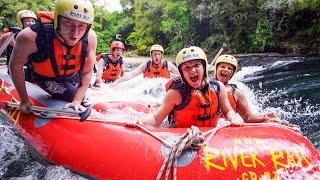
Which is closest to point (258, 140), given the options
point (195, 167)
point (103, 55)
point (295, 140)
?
point (295, 140)

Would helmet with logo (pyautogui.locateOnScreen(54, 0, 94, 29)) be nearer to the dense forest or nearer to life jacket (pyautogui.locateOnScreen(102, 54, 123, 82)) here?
life jacket (pyautogui.locateOnScreen(102, 54, 123, 82))

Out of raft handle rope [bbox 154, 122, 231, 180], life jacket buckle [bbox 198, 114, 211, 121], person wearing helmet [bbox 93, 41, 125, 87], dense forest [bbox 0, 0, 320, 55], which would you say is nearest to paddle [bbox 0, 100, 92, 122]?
raft handle rope [bbox 154, 122, 231, 180]

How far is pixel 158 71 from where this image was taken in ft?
26.7

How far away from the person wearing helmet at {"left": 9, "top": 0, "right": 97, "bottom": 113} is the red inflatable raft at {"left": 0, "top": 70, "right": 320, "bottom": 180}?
0.41m

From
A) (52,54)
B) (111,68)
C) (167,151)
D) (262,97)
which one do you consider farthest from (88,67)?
(262,97)

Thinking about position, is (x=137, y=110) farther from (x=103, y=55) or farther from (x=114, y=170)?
(x=103, y=55)

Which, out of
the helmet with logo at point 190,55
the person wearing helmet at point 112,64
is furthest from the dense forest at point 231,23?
the helmet with logo at point 190,55

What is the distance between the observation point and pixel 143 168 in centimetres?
272

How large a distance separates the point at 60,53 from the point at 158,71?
4.69m

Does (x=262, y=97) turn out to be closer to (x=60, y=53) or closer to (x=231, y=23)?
(x=60, y=53)

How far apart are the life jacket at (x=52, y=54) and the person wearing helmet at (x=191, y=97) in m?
1.04

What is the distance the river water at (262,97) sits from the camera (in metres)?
3.99

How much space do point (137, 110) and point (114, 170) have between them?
6.56ft

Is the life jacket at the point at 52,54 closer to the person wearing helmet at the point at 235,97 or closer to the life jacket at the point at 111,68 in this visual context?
the person wearing helmet at the point at 235,97
